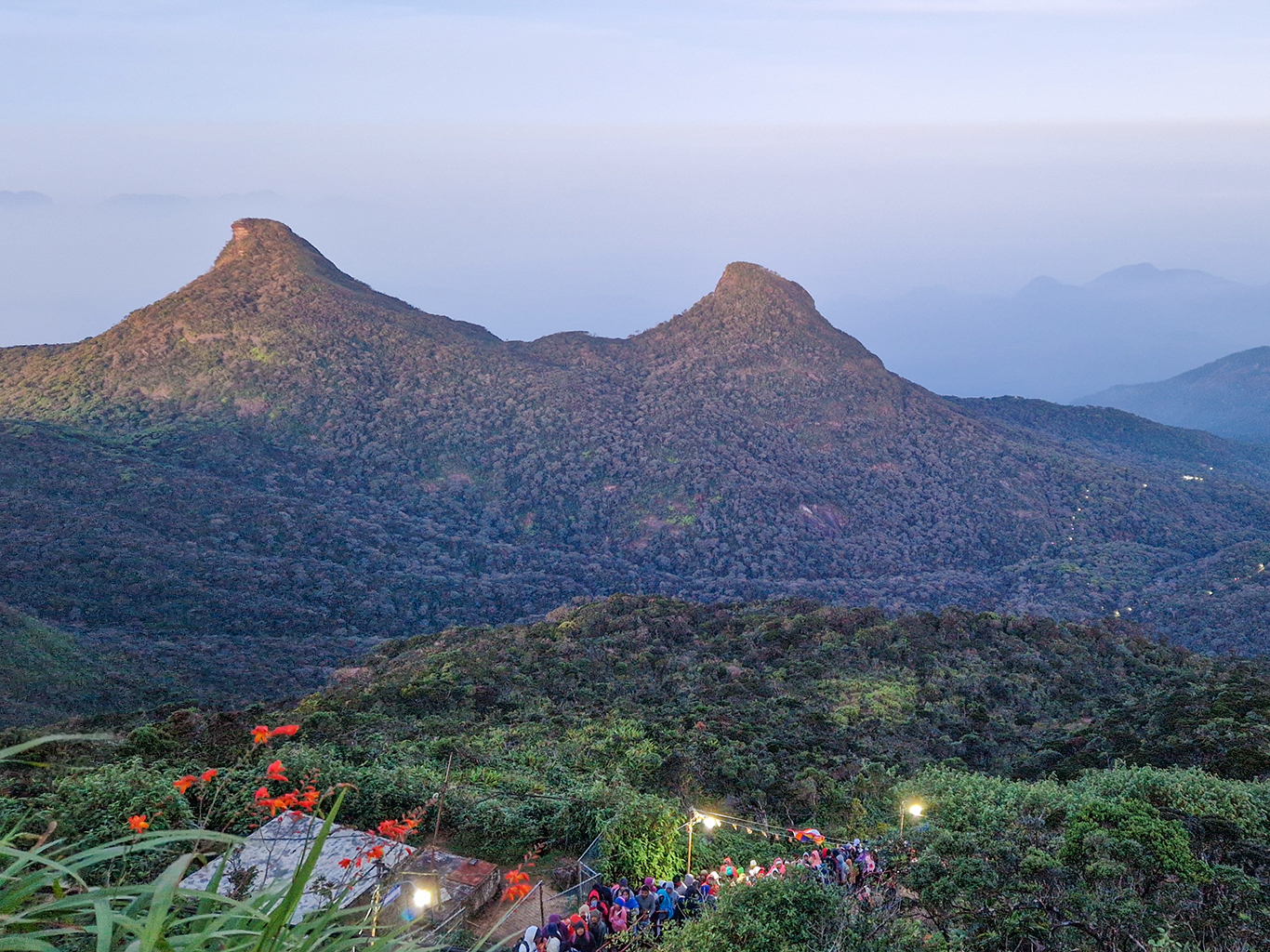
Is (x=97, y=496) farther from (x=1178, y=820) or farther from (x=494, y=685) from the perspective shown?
(x=1178, y=820)

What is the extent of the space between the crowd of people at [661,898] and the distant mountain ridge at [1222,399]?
113313 millimetres

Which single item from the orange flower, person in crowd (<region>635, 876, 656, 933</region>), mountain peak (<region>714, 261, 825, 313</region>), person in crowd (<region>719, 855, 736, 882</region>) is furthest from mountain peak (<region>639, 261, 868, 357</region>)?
the orange flower

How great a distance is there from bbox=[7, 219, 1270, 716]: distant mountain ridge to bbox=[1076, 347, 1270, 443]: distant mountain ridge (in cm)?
4833

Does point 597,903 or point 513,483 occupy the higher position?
point 513,483

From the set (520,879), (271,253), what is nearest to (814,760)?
(520,879)

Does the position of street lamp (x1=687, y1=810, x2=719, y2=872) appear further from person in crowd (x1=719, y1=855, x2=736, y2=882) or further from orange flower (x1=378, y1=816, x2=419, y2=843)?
orange flower (x1=378, y1=816, x2=419, y2=843)

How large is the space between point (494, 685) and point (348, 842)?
1337cm

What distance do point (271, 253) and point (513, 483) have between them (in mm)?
30401

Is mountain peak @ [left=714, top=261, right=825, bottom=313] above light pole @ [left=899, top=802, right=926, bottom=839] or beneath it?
above

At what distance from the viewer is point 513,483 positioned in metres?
53.1

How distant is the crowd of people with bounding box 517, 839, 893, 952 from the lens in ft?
29.8

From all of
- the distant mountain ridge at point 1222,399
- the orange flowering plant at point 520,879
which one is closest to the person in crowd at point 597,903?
the orange flowering plant at point 520,879

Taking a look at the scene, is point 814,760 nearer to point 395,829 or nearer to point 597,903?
point 597,903

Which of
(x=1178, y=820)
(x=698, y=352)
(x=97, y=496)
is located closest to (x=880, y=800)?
(x=1178, y=820)
